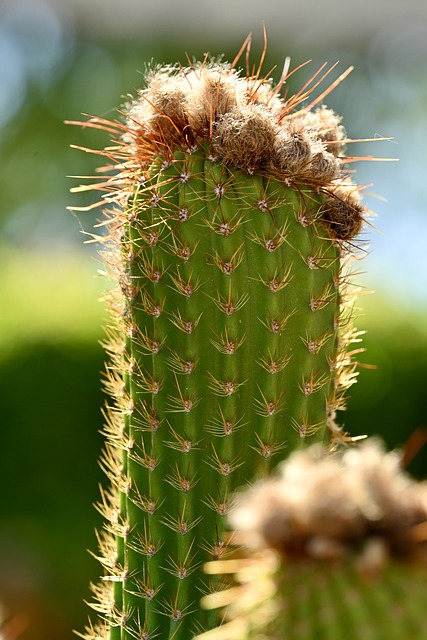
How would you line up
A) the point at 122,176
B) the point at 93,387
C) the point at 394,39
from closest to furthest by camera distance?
the point at 122,176 → the point at 93,387 → the point at 394,39

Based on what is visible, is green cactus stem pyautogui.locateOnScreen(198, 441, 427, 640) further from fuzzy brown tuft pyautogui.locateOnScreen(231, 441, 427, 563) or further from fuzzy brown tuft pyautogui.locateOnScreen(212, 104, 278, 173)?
fuzzy brown tuft pyautogui.locateOnScreen(212, 104, 278, 173)

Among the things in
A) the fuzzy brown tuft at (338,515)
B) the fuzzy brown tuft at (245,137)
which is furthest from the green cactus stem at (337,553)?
the fuzzy brown tuft at (245,137)

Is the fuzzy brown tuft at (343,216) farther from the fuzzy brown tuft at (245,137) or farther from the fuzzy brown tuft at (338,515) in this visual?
the fuzzy brown tuft at (338,515)

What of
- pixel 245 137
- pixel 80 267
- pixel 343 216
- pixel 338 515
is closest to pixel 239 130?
pixel 245 137

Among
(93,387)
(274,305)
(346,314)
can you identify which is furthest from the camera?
(93,387)

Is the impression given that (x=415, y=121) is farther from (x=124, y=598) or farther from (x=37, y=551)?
(x=124, y=598)

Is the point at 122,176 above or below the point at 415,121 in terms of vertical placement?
below

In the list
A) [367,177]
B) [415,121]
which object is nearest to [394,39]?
[415,121]
